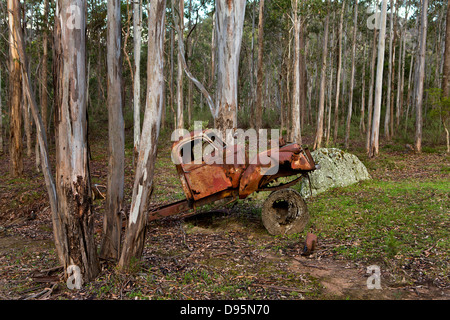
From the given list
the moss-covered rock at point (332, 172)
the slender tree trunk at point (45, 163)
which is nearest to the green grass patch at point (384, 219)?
the moss-covered rock at point (332, 172)

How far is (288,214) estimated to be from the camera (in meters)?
6.45

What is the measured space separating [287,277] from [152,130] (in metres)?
2.56

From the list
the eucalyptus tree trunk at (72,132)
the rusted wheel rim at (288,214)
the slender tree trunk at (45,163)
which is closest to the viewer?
the eucalyptus tree trunk at (72,132)

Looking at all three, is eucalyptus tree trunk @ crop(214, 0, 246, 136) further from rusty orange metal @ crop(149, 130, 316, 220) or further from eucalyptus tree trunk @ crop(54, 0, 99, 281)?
eucalyptus tree trunk @ crop(54, 0, 99, 281)

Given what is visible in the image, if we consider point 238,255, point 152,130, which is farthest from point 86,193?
point 238,255

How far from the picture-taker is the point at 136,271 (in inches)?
175

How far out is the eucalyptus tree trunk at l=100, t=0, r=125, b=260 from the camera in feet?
14.6

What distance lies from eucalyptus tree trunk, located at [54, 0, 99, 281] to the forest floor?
0.63m

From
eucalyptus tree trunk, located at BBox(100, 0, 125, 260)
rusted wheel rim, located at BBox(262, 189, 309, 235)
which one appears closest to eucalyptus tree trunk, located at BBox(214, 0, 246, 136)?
rusted wheel rim, located at BBox(262, 189, 309, 235)

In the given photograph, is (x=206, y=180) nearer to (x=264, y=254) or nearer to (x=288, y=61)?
(x=264, y=254)

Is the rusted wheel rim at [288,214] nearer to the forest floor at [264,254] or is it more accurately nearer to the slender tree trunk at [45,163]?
the forest floor at [264,254]

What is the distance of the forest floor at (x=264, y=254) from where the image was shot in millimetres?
4148

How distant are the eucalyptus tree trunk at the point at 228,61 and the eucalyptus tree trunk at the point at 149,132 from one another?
15.8 feet

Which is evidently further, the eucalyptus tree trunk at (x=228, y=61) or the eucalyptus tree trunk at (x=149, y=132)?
the eucalyptus tree trunk at (x=228, y=61)
